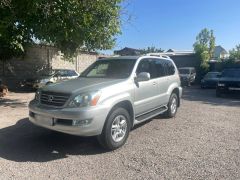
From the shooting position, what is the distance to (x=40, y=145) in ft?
20.4

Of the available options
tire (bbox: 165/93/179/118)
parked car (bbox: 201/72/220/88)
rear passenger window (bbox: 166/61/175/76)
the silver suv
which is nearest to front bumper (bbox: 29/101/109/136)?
the silver suv

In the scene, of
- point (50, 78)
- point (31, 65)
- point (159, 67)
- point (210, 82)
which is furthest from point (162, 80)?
point (210, 82)

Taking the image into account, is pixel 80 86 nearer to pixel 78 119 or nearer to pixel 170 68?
pixel 78 119

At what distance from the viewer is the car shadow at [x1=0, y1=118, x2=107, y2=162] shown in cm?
559

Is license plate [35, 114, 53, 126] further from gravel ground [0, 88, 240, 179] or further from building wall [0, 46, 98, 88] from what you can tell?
building wall [0, 46, 98, 88]

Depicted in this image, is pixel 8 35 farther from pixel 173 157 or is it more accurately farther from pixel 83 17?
pixel 173 157

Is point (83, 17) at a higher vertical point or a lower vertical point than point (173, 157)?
higher

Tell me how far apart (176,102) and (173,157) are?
12.7 feet

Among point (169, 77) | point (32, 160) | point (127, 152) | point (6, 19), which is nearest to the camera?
point (32, 160)

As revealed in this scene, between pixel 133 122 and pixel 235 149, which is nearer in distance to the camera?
pixel 235 149

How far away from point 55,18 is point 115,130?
565 cm

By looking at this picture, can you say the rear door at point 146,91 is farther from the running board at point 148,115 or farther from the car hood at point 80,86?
the car hood at point 80,86

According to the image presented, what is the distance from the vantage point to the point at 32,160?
17.6 ft

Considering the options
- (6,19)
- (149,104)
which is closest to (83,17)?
(6,19)
